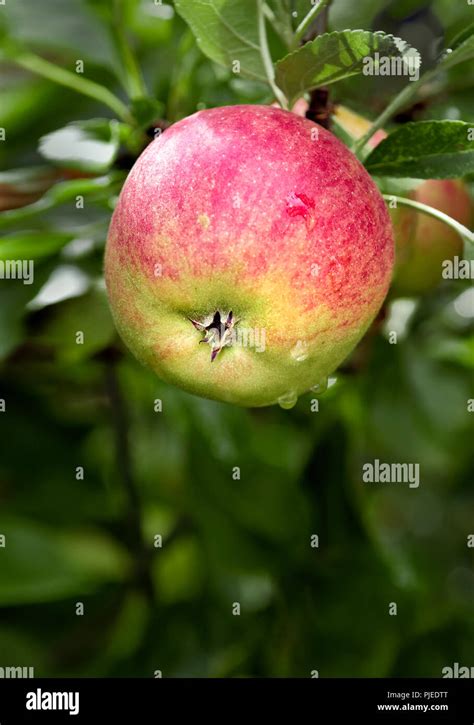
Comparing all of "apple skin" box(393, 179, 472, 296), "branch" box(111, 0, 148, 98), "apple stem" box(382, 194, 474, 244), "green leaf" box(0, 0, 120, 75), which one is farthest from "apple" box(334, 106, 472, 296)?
"green leaf" box(0, 0, 120, 75)

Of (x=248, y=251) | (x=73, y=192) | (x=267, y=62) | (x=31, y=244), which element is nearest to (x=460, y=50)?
(x=267, y=62)

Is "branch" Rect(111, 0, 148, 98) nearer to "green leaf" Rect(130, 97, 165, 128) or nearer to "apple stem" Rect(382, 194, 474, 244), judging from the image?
"green leaf" Rect(130, 97, 165, 128)

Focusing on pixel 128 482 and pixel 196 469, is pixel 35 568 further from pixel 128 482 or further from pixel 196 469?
pixel 196 469
